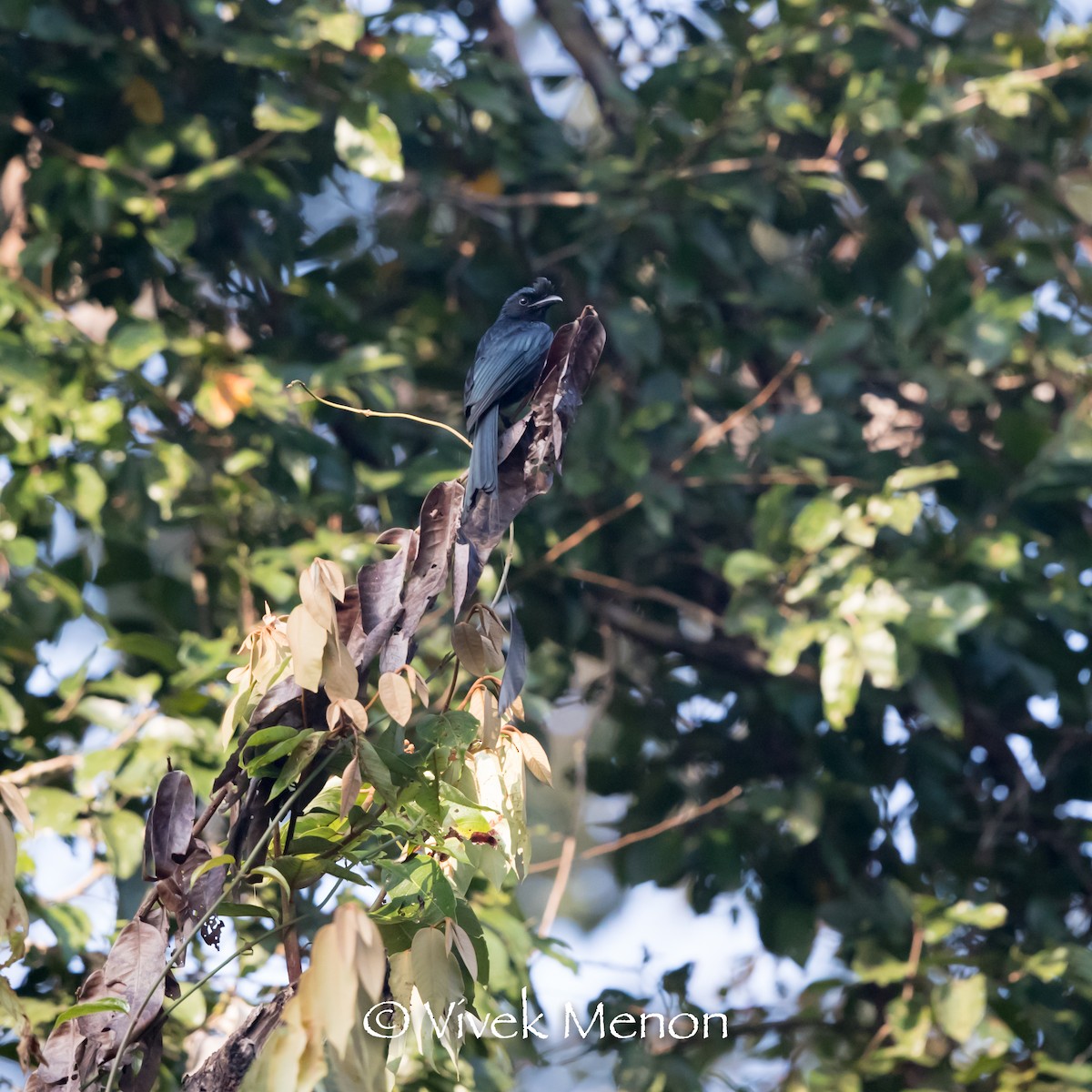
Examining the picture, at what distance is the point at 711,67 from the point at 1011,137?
91 cm

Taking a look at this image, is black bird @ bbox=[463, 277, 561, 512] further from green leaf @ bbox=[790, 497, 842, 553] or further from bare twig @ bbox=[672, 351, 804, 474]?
bare twig @ bbox=[672, 351, 804, 474]

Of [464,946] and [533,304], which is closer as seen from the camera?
[464,946]

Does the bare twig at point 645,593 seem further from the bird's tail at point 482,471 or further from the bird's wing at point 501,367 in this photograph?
the bird's tail at point 482,471

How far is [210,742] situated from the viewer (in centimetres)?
256

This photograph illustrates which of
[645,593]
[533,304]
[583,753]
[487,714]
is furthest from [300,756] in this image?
[583,753]

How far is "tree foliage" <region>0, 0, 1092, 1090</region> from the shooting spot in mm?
2779

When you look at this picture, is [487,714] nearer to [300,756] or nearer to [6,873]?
[300,756]

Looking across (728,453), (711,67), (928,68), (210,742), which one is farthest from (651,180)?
(210,742)

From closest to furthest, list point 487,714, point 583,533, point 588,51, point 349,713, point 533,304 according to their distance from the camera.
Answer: point 349,713 → point 487,714 → point 533,304 → point 583,533 → point 588,51

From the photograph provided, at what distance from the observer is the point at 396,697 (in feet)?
3.86

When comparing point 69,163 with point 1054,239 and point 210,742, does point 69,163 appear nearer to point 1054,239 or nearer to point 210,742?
point 210,742

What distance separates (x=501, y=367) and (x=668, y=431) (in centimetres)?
159

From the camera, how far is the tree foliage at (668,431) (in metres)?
2.78

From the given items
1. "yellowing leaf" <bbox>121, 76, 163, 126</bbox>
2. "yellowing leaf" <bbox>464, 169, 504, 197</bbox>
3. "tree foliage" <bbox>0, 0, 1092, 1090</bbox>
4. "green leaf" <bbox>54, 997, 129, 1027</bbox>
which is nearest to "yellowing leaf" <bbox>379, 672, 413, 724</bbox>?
"green leaf" <bbox>54, 997, 129, 1027</bbox>
